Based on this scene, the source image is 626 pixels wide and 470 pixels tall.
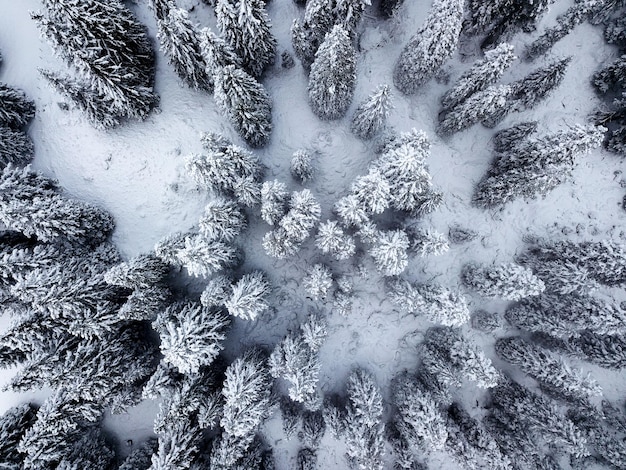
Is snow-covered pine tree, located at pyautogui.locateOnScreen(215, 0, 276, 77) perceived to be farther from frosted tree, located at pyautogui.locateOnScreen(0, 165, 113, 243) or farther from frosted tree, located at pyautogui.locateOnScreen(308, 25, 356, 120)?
frosted tree, located at pyautogui.locateOnScreen(0, 165, 113, 243)

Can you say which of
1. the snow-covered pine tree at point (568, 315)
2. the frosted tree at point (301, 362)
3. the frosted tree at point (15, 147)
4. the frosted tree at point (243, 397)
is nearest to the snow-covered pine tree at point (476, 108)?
the snow-covered pine tree at point (568, 315)

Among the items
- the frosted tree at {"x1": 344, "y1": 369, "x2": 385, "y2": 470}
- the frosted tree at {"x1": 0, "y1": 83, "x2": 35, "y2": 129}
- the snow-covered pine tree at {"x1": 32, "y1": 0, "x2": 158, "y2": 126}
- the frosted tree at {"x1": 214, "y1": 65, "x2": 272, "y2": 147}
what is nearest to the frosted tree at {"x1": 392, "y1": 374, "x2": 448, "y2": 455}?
the frosted tree at {"x1": 344, "y1": 369, "x2": 385, "y2": 470}

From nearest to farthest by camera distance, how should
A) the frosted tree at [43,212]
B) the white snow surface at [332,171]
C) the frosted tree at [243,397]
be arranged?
the frosted tree at [243,397] → the frosted tree at [43,212] → the white snow surface at [332,171]

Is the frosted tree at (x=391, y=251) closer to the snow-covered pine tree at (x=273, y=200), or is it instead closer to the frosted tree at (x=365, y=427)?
the snow-covered pine tree at (x=273, y=200)

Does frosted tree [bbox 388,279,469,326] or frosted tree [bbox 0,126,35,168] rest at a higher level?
frosted tree [bbox 0,126,35,168]

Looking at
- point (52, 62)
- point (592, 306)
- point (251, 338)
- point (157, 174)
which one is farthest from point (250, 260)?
point (592, 306)

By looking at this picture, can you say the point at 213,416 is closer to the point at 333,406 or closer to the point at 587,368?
the point at 333,406

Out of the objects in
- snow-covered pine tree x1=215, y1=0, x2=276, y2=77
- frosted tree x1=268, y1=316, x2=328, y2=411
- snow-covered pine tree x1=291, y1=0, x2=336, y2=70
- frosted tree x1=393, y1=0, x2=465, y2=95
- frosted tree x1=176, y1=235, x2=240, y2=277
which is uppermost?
snow-covered pine tree x1=215, y1=0, x2=276, y2=77
